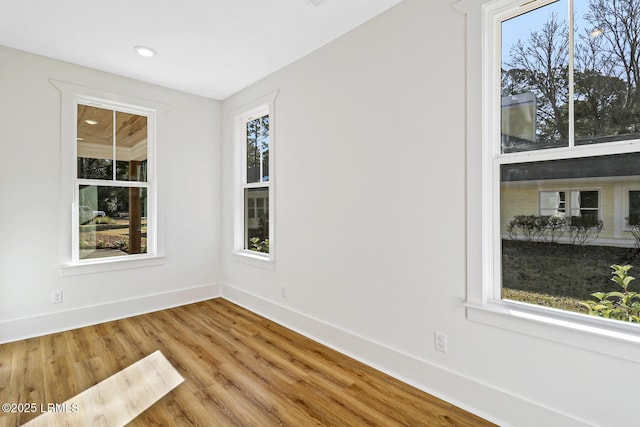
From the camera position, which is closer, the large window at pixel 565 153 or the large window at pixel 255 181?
the large window at pixel 565 153

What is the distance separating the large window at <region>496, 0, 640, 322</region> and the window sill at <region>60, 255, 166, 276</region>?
143 inches

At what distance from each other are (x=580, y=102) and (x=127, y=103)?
4111mm

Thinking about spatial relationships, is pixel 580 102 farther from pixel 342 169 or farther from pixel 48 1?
pixel 48 1

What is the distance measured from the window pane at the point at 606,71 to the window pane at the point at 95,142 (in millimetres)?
4192

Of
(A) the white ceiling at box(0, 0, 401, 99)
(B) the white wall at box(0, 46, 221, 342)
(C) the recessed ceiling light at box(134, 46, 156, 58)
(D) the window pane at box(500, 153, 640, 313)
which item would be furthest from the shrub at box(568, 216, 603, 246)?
(B) the white wall at box(0, 46, 221, 342)

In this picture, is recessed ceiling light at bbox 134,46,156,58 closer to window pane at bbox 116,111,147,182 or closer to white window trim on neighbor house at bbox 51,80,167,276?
white window trim on neighbor house at bbox 51,80,167,276

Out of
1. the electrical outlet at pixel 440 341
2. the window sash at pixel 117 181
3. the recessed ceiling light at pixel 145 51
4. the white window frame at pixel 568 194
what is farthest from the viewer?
the window sash at pixel 117 181

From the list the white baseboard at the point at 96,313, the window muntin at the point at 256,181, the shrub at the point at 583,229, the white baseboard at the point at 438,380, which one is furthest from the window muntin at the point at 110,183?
the shrub at the point at 583,229

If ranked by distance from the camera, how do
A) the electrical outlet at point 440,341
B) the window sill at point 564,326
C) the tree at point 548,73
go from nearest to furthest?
the window sill at point 564,326 → the tree at point 548,73 → the electrical outlet at point 440,341

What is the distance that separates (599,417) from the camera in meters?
1.56

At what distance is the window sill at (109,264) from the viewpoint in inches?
130

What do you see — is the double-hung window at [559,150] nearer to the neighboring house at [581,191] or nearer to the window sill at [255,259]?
the neighboring house at [581,191]

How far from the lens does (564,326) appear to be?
1634mm

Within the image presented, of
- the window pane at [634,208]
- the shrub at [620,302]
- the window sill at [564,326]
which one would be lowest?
the window sill at [564,326]
